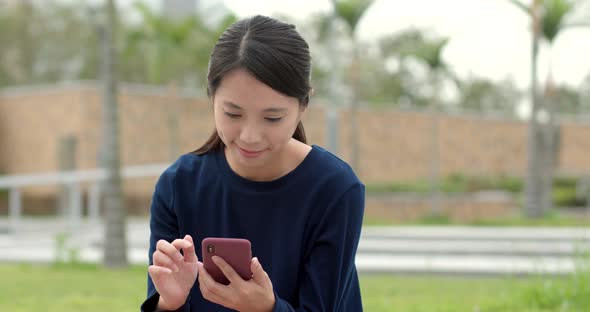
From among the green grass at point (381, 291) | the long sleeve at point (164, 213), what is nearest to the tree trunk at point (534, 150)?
the green grass at point (381, 291)

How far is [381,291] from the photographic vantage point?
8.84 metres

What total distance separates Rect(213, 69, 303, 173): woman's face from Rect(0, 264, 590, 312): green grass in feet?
15.1

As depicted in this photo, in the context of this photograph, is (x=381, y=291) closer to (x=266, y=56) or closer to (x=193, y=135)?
(x=266, y=56)

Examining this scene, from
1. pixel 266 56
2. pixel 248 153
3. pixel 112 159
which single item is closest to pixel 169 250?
pixel 248 153

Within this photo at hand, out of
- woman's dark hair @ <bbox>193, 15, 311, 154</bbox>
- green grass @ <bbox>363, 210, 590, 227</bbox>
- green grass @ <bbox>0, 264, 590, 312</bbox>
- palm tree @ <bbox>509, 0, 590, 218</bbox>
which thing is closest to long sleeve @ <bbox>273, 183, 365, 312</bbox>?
woman's dark hair @ <bbox>193, 15, 311, 154</bbox>

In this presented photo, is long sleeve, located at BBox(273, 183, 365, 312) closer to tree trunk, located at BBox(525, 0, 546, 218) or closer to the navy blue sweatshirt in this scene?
the navy blue sweatshirt

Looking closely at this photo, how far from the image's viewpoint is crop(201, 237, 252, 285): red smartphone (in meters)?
1.96

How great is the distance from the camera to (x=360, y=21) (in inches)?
843

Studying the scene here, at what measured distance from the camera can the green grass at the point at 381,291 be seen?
6.58 m

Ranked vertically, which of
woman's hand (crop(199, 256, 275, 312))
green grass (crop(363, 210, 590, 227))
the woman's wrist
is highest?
woman's hand (crop(199, 256, 275, 312))

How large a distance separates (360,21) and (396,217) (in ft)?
23.7

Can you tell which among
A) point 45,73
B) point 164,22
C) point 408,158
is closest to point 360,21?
point 164,22

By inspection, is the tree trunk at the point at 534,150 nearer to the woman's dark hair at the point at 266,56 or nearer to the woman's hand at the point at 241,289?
the woman's dark hair at the point at 266,56

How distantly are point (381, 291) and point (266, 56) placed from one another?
704cm
